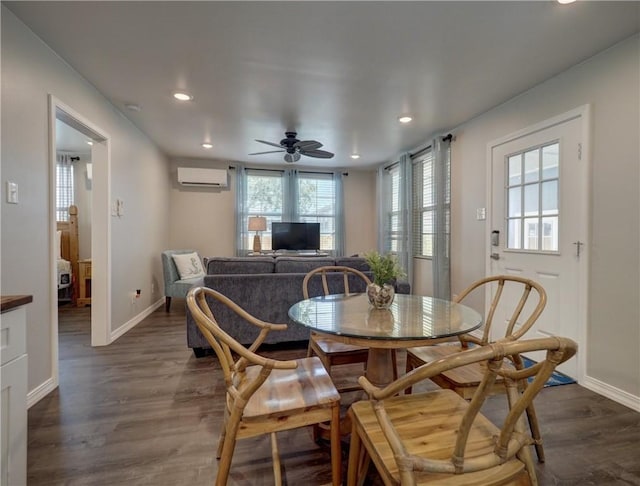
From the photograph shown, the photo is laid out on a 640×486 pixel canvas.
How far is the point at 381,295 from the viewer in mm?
1706

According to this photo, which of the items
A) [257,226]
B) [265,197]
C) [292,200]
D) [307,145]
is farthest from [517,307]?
[265,197]

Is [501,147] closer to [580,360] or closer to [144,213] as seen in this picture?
[580,360]

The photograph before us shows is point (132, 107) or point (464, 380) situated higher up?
point (132, 107)

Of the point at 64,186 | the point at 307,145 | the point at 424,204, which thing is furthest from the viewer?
the point at 64,186

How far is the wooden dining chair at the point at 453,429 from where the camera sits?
680 mm

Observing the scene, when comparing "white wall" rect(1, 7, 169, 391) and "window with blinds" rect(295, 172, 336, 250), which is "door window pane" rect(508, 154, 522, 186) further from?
"white wall" rect(1, 7, 169, 391)

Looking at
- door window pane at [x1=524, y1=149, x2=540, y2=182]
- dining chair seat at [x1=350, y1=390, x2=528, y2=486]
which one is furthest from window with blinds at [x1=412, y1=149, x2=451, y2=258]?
dining chair seat at [x1=350, y1=390, x2=528, y2=486]

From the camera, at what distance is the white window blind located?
16.3 ft

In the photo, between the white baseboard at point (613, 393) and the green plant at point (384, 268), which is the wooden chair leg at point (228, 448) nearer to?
Answer: the green plant at point (384, 268)

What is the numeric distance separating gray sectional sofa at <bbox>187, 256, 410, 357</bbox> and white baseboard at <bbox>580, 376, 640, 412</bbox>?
1.45 m

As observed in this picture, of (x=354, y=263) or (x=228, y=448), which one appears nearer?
(x=228, y=448)

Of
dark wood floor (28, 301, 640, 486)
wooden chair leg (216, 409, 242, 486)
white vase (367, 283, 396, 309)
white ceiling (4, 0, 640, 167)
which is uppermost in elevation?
white ceiling (4, 0, 640, 167)

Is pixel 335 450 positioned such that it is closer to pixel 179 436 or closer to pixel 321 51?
pixel 179 436

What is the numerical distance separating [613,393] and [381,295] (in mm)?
1860
